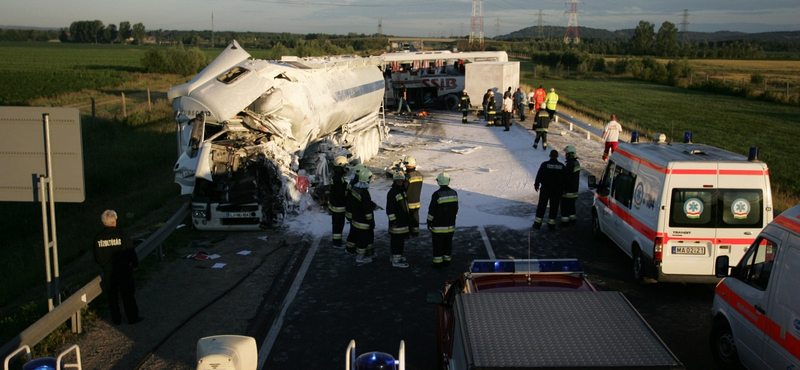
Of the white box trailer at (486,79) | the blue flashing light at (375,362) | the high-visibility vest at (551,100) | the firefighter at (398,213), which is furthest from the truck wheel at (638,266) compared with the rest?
the white box trailer at (486,79)

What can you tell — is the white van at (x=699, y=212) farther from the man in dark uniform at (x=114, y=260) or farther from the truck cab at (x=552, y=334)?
the man in dark uniform at (x=114, y=260)

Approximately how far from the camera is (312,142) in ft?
52.0

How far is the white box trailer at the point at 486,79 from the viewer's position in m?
29.5

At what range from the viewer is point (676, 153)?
353 inches

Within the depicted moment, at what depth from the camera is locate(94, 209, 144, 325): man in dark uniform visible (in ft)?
24.9

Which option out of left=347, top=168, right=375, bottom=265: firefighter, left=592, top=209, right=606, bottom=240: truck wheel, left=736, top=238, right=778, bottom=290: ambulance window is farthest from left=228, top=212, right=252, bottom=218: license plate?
left=736, top=238, right=778, bottom=290: ambulance window

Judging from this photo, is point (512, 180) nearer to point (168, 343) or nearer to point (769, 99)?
point (168, 343)

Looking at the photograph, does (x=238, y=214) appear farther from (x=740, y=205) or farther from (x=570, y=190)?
(x=740, y=205)

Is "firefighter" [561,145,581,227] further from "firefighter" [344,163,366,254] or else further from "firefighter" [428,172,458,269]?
"firefighter" [344,163,366,254]

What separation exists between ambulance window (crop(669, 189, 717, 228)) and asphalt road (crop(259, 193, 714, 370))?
115cm

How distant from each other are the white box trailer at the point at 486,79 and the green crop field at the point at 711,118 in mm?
5880

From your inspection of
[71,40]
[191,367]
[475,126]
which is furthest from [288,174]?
[71,40]

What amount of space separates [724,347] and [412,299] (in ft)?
12.8

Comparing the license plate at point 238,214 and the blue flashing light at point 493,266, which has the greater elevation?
the blue flashing light at point 493,266
